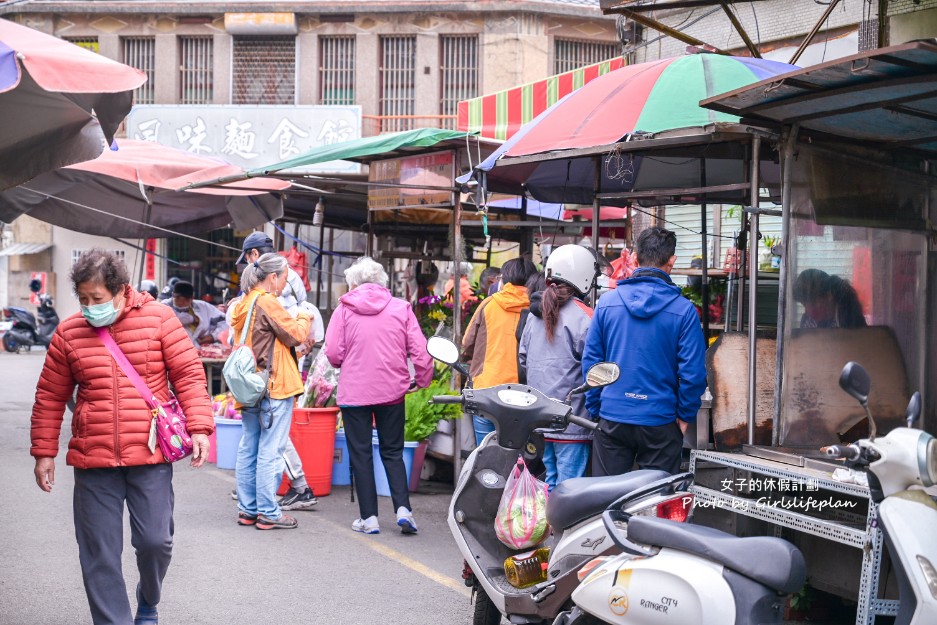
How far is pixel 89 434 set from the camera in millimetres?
4602

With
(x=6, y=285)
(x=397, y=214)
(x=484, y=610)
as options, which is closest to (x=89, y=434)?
(x=484, y=610)

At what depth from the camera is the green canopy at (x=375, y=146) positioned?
8.45 meters

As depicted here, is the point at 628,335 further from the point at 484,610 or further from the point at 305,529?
the point at 305,529

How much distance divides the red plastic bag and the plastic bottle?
0.06 meters

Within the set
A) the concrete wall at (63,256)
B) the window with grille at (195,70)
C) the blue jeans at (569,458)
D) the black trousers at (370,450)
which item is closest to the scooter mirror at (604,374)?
the blue jeans at (569,458)

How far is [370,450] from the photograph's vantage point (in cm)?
729

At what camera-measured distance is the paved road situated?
5512 millimetres

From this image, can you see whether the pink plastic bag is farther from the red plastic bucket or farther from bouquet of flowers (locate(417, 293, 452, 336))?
bouquet of flowers (locate(417, 293, 452, 336))

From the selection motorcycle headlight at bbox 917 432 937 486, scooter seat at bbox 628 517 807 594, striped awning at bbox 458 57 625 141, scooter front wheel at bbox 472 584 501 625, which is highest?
striped awning at bbox 458 57 625 141

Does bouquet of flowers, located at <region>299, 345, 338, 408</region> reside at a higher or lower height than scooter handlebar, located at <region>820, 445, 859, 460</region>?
lower

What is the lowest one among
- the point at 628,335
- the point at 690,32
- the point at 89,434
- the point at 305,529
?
the point at 305,529

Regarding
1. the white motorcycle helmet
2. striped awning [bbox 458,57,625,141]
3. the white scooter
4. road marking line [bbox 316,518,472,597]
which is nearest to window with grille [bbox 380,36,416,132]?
striped awning [bbox 458,57,625,141]

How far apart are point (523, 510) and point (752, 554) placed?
4.69 ft

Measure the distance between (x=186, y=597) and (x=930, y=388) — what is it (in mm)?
4369
